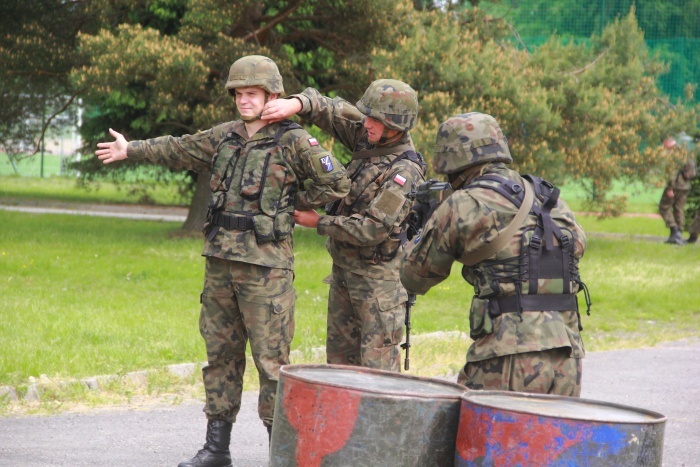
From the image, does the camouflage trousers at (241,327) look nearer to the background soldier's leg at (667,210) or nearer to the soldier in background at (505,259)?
the soldier in background at (505,259)

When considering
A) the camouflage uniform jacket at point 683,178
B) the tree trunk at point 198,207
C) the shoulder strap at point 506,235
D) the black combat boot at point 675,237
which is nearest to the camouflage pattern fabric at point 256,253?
the shoulder strap at point 506,235

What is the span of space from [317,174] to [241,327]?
0.92 m

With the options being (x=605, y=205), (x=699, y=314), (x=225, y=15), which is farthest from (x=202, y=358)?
(x=605, y=205)

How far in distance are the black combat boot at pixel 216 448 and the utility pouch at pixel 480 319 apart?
1.81 metres

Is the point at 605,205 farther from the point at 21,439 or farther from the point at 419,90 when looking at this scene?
the point at 21,439

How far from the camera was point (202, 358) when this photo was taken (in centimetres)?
775

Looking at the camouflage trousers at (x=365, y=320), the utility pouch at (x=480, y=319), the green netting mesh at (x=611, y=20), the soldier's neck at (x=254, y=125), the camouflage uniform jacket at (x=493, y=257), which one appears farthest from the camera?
the green netting mesh at (x=611, y=20)

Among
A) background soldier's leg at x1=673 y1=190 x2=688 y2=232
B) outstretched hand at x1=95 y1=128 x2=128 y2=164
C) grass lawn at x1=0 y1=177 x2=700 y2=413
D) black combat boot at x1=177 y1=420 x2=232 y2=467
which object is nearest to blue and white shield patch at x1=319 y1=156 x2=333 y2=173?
outstretched hand at x1=95 y1=128 x2=128 y2=164

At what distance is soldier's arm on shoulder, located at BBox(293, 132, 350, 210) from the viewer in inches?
204

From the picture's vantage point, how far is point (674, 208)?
68.2 ft

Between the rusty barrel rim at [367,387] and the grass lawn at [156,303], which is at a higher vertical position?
the rusty barrel rim at [367,387]

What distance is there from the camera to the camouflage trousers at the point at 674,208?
2064 cm

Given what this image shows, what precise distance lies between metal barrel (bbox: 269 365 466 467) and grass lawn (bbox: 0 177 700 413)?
3.63 meters

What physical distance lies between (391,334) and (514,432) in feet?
7.26
